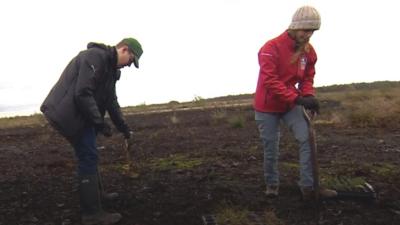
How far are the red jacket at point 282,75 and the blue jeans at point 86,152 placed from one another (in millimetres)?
1871

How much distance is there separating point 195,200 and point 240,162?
2365 mm

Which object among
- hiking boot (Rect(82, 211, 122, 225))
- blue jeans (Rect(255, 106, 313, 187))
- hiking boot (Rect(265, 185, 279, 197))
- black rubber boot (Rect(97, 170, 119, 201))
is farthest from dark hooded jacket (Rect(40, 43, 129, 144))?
hiking boot (Rect(265, 185, 279, 197))

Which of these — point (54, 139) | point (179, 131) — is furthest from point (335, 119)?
point (54, 139)

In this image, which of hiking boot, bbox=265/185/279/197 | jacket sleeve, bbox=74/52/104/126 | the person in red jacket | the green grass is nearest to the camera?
jacket sleeve, bbox=74/52/104/126

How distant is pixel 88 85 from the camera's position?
192 inches

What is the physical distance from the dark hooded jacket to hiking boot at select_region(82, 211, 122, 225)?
771mm

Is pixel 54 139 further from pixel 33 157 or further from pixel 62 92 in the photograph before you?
pixel 62 92

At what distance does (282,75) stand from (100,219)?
7.88 ft

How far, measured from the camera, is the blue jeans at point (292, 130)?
5539 mm

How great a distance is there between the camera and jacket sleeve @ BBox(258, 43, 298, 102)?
542cm

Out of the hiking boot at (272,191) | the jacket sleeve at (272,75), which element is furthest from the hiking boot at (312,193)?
the jacket sleeve at (272,75)

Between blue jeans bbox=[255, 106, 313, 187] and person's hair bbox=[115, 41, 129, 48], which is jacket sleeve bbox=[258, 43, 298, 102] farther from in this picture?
person's hair bbox=[115, 41, 129, 48]

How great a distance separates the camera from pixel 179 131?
1393 centimetres

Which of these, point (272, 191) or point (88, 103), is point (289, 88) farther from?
point (88, 103)
